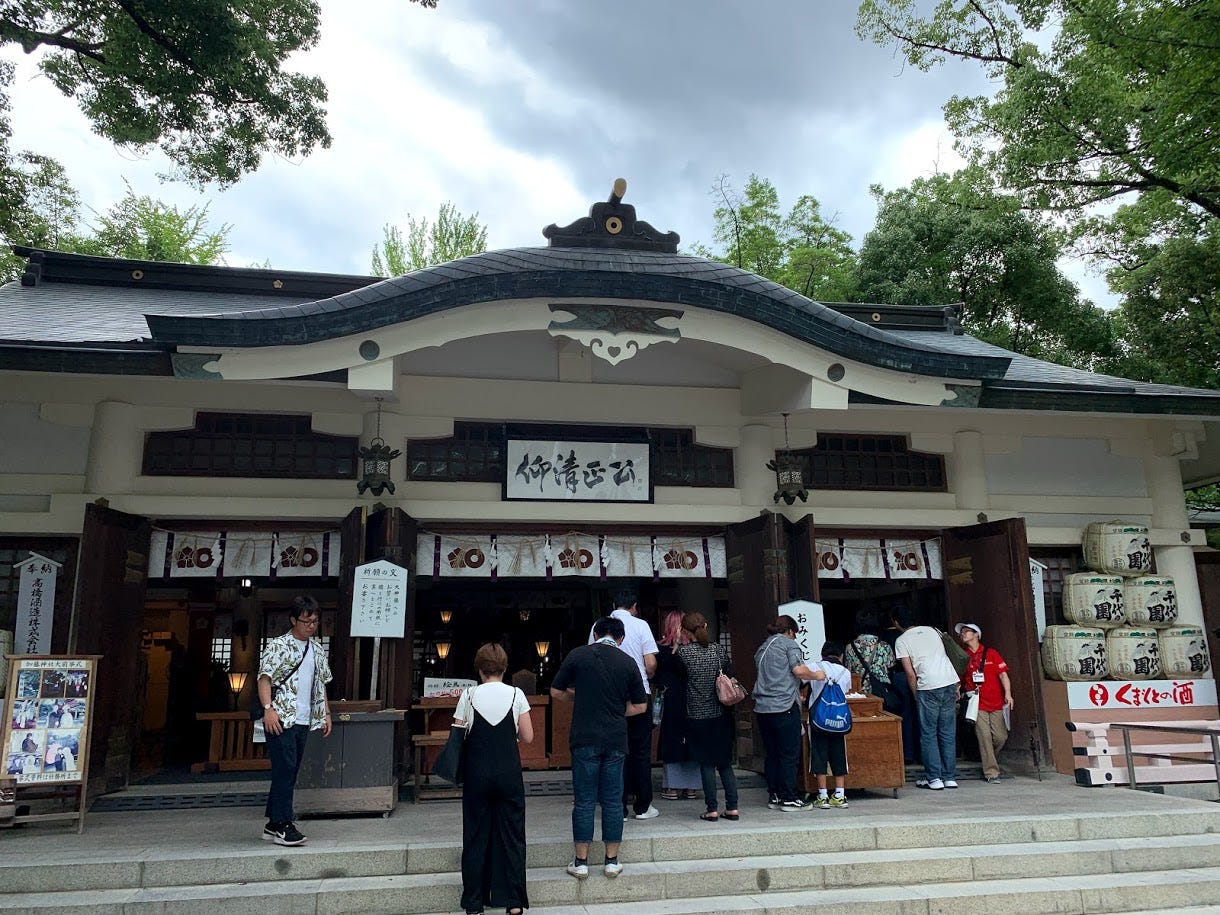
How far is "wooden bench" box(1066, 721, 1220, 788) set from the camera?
850 cm

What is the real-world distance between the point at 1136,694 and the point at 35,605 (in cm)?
1143

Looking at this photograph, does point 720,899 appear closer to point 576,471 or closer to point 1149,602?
point 576,471

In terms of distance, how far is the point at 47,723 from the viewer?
6660mm

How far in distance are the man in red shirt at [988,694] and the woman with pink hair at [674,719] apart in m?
3.13

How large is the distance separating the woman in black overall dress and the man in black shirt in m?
0.57

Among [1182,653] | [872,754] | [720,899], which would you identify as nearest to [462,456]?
[872,754]

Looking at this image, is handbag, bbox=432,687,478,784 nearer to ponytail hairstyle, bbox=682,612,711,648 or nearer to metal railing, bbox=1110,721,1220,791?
ponytail hairstyle, bbox=682,612,711,648

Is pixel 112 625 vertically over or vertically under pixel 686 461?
under

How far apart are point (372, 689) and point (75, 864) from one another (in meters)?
3.07

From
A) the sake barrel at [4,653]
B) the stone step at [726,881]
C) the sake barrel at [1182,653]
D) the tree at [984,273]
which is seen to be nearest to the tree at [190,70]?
the sake barrel at [4,653]

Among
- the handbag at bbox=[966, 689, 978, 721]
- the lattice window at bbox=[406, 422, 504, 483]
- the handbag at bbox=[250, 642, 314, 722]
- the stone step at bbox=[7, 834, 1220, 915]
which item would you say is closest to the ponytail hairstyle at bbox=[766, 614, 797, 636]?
the stone step at bbox=[7, 834, 1220, 915]

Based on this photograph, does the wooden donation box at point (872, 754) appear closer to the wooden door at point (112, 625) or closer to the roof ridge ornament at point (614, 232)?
the roof ridge ornament at point (614, 232)

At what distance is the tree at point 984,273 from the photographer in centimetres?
2095

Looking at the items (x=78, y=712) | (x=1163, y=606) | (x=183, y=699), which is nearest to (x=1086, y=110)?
(x=1163, y=606)
